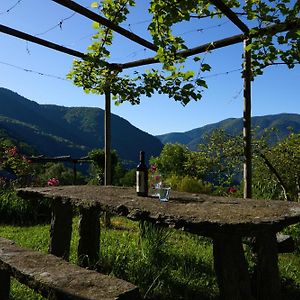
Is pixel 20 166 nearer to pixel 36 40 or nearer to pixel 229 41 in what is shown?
pixel 36 40

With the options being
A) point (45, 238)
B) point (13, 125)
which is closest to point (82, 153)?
point (13, 125)

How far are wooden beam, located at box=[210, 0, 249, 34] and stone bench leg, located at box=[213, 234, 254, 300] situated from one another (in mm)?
2288

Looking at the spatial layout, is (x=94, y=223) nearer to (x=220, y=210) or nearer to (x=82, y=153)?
(x=220, y=210)

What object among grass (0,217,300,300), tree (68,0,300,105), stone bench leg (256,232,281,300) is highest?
tree (68,0,300,105)

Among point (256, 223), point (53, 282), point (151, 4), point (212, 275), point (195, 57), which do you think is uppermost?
point (151, 4)

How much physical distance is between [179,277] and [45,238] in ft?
8.92

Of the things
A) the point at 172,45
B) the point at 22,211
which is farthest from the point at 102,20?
the point at 22,211

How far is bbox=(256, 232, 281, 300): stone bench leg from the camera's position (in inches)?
139

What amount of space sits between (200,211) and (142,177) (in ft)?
3.19

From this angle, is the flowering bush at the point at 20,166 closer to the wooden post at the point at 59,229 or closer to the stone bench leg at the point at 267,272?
the wooden post at the point at 59,229

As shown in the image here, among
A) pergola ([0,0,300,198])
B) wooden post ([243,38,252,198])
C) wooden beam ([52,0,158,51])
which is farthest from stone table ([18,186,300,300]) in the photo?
wooden beam ([52,0,158,51])

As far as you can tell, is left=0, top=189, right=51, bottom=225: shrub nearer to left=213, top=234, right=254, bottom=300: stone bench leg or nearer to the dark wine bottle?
the dark wine bottle

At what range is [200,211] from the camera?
2895mm

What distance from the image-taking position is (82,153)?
529ft
